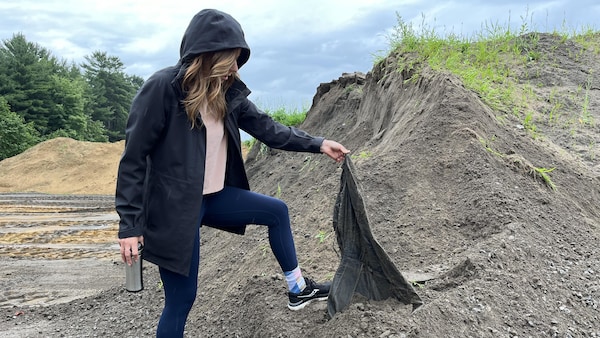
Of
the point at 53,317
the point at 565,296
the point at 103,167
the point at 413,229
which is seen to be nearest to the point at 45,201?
the point at 103,167

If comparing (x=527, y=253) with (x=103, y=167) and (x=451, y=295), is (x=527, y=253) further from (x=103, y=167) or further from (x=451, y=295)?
(x=103, y=167)

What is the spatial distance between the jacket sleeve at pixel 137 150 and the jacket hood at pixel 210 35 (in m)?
0.23

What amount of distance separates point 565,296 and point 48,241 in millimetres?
10525

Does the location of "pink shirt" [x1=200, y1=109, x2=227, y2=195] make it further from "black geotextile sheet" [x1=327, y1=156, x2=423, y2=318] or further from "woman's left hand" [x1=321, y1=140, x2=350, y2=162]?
"black geotextile sheet" [x1=327, y1=156, x2=423, y2=318]

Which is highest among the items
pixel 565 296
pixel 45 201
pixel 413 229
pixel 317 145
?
pixel 317 145

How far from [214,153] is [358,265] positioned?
1065mm

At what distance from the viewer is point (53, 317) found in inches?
247

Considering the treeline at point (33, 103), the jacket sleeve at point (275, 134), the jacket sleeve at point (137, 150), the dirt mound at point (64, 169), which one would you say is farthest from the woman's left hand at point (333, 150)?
the treeline at point (33, 103)

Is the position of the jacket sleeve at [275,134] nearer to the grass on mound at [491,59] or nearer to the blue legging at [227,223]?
the blue legging at [227,223]

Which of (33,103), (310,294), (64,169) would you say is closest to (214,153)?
(310,294)

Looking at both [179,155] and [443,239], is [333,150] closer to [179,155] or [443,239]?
[179,155]

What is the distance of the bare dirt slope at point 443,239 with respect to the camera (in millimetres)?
3133

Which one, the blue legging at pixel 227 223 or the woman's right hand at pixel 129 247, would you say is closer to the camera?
the woman's right hand at pixel 129 247

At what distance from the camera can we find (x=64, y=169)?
24.7 metres
